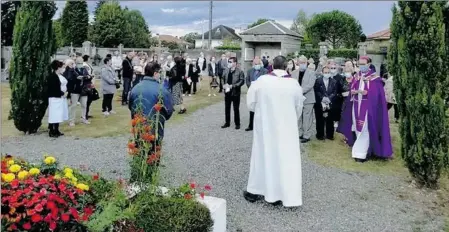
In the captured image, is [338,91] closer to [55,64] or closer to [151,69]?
[151,69]

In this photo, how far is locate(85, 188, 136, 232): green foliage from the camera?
3922 millimetres

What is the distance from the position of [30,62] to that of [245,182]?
21.2ft

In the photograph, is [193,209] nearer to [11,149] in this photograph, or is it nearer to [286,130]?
[286,130]

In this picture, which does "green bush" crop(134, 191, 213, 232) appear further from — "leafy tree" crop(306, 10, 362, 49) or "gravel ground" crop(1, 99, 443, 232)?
"leafy tree" crop(306, 10, 362, 49)

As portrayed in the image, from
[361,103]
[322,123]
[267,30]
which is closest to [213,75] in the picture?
[267,30]

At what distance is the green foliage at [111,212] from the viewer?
12.9 feet

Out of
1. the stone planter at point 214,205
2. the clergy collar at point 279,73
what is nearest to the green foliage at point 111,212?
the stone planter at point 214,205

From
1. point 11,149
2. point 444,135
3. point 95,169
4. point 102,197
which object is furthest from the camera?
point 11,149

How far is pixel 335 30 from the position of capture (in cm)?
5484

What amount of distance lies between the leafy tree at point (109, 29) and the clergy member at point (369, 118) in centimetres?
4657

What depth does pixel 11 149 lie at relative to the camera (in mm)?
10094

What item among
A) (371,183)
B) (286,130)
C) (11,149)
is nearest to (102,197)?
(286,130)

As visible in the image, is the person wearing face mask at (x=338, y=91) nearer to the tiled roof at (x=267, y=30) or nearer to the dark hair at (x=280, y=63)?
the dark hair at (x=280, y=63)

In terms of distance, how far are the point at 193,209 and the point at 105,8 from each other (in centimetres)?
5424
